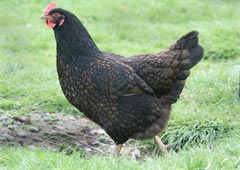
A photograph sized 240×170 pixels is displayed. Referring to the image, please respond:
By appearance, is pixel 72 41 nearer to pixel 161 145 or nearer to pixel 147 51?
pixel 161 145

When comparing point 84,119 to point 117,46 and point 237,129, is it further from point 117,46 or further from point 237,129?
point 117,46

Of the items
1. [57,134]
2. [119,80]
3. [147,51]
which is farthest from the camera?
[147,51]

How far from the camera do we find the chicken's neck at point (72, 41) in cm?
537

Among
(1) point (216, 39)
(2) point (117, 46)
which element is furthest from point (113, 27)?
(1) point (216, 39)

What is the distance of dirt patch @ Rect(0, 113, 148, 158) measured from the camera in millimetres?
5719

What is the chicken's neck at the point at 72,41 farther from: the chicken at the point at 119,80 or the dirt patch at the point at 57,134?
the dirt patch at the point at 57,134

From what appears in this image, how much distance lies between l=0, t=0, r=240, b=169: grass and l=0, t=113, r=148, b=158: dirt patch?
21cm

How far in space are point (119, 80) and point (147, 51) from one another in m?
3.54

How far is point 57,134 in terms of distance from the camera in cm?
600

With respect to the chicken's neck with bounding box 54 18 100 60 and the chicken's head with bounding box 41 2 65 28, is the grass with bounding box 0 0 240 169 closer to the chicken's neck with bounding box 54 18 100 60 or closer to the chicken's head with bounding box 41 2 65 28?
the chicken's neck with bounding box 54 18 100 60

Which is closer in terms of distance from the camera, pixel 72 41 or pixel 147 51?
pixel 72 41

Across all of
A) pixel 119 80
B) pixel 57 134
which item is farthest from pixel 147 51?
pixel 119 80

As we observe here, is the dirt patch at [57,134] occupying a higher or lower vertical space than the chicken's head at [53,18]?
lower

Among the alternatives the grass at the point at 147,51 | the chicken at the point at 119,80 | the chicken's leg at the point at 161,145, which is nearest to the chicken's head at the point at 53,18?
the chicken at the point at 119,80
